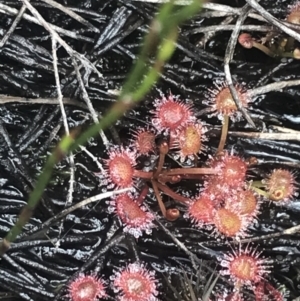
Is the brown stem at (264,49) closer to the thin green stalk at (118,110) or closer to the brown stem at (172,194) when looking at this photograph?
the thin green stalk at (118,110)

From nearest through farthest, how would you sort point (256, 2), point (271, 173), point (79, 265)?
point (256, 2)
point (271, 173)
point (79, 265)

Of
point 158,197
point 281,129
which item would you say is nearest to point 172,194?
point 158,197

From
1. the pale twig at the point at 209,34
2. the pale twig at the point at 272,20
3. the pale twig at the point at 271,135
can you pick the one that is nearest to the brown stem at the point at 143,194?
the pale twig at the point at 271,135

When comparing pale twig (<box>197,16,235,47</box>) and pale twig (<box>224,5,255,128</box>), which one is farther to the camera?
pale twig (<box>197,16,235,47</box>)

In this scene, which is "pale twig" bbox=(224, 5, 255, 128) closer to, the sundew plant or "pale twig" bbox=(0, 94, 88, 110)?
the sundew plant

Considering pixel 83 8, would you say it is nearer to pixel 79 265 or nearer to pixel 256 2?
pixel 256 2

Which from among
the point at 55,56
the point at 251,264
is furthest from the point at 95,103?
the point at 251,264

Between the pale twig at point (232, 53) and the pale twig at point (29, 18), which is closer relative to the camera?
the pale twig at point (232, 53)

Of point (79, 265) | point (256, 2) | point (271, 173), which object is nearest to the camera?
point (256, 2)

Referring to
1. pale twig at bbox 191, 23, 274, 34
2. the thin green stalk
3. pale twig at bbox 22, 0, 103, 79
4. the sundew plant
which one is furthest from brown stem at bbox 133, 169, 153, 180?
pale twig at bbox 191, 23, 274, 34
